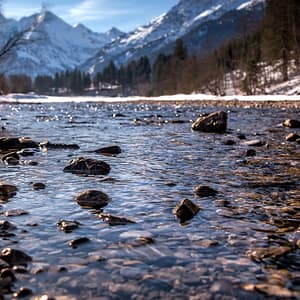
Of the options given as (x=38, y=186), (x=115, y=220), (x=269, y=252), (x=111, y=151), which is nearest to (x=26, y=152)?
(x=111, y=151)

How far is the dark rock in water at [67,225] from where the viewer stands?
17.9 ft

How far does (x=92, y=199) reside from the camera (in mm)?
6820

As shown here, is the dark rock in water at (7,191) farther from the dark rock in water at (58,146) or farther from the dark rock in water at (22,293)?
the dark rock in water at (58,146)

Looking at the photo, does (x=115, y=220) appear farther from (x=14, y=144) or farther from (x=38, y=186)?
(x=14, y=144)

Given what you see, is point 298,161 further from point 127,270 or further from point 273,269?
point 127,270

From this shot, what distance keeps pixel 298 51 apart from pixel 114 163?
2164 inches

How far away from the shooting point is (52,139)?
16.7 metres

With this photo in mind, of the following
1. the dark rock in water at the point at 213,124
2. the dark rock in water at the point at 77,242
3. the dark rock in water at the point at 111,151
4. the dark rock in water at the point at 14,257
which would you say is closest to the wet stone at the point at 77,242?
the dark rock in water at the point at 77,242

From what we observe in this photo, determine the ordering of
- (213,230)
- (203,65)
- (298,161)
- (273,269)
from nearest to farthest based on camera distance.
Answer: (273,269) < (213,230) < (298,161) < (203,65)

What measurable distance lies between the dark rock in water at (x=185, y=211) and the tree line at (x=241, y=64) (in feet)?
70.7

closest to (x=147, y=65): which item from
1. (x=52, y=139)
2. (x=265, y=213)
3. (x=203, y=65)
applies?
(x=203, y=65)

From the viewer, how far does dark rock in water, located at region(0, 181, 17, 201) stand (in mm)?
7176

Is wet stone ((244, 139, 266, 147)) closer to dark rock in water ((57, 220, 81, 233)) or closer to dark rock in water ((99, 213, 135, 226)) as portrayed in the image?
dark rock in water ((99, 213, 135, 226))

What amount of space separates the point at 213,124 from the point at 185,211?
13694 mm
